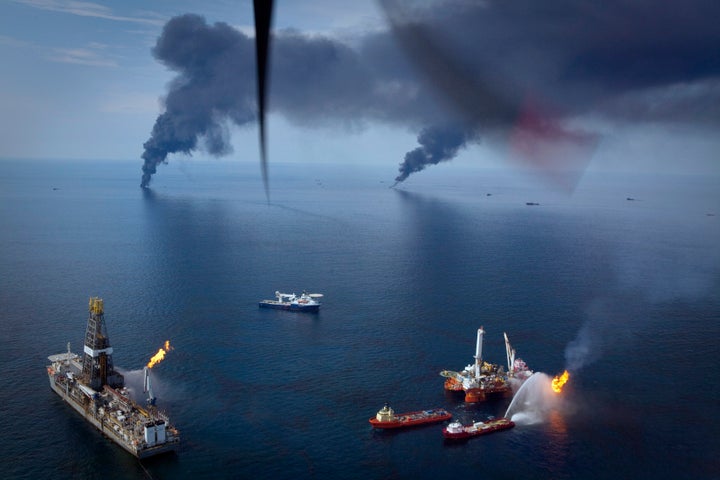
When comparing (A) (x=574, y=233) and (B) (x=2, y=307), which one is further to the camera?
(A) (x=574, y=233)

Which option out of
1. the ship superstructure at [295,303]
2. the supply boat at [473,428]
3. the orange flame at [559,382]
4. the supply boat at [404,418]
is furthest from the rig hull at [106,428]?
the orange flame at [559,382]

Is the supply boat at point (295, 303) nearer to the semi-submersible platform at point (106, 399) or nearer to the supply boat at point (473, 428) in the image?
the semi-submersible platform at point (106, 399)

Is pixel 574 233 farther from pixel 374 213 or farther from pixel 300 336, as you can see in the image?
pixel 300 336

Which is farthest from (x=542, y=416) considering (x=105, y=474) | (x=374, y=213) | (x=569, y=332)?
(x=374, y=213)

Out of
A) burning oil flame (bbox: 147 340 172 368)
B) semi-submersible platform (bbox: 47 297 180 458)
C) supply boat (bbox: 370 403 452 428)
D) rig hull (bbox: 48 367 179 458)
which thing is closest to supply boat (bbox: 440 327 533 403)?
supply boat (bbox: 370 403 452 428)

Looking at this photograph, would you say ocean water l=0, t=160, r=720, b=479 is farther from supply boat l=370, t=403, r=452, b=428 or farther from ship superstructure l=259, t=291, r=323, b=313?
ship superstructure l=259, t=291, r=323, b=313

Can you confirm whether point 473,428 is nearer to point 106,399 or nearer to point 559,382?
point 559,382

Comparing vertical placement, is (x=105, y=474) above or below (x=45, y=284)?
below
